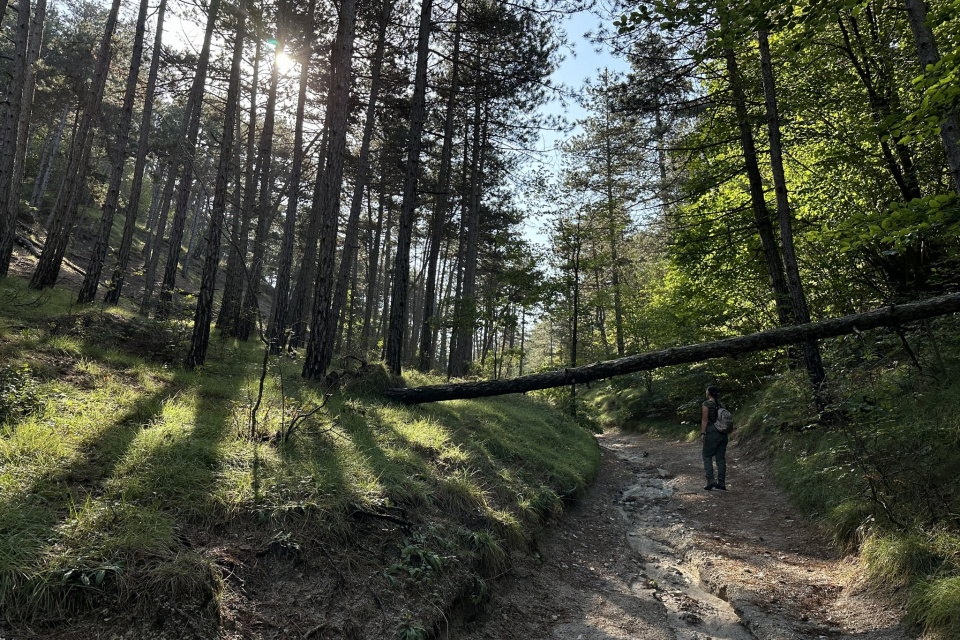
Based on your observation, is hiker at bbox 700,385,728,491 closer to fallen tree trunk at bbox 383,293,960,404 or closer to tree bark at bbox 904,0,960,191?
fallen tree trunk at bbox 383,293,960,404

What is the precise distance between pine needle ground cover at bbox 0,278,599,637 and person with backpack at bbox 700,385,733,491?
11.2ft

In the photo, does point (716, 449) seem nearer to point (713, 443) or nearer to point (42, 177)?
point (713, 443)

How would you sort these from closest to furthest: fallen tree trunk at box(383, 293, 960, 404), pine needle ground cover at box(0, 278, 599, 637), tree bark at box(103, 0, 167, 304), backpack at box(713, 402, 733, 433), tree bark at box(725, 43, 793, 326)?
pine needle ground cover at box(0, 278, 599, 637) < fallen tree trunk at box(383, 293, 960, 404) < backpack at box(713, 402, 733, 433) < tree bark at box(725, 43, 793, 326) < tree bark at box(103, 0, 167, 304)

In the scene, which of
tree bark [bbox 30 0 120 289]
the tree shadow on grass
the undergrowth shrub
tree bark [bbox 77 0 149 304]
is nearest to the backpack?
the tree shadow on grass

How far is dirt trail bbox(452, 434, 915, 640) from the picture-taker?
13.1ft

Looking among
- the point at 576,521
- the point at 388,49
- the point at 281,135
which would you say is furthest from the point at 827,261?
the point at 281,135

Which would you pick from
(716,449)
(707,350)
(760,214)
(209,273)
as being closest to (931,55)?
(707,350)

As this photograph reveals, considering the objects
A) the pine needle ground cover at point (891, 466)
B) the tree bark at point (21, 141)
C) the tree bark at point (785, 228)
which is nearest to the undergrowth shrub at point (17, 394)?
the pine needle ground cover at point (891, 466)

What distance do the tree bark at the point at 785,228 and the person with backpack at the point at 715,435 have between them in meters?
1.93

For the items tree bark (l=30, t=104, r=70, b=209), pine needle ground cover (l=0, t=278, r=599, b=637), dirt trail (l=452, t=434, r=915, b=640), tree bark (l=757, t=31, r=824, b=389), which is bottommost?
dirt trail (l=452, t=434, r=915, b=640)

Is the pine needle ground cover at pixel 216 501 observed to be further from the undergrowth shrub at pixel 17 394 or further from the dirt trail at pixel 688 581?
the dirt trail at pixel 688 581

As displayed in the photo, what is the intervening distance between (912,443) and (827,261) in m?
4.33

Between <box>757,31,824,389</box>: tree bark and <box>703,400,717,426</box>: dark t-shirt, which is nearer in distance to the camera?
<box>703,400,717,426</box>: dark t-shirt

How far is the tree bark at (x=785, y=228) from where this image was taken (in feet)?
28.1
